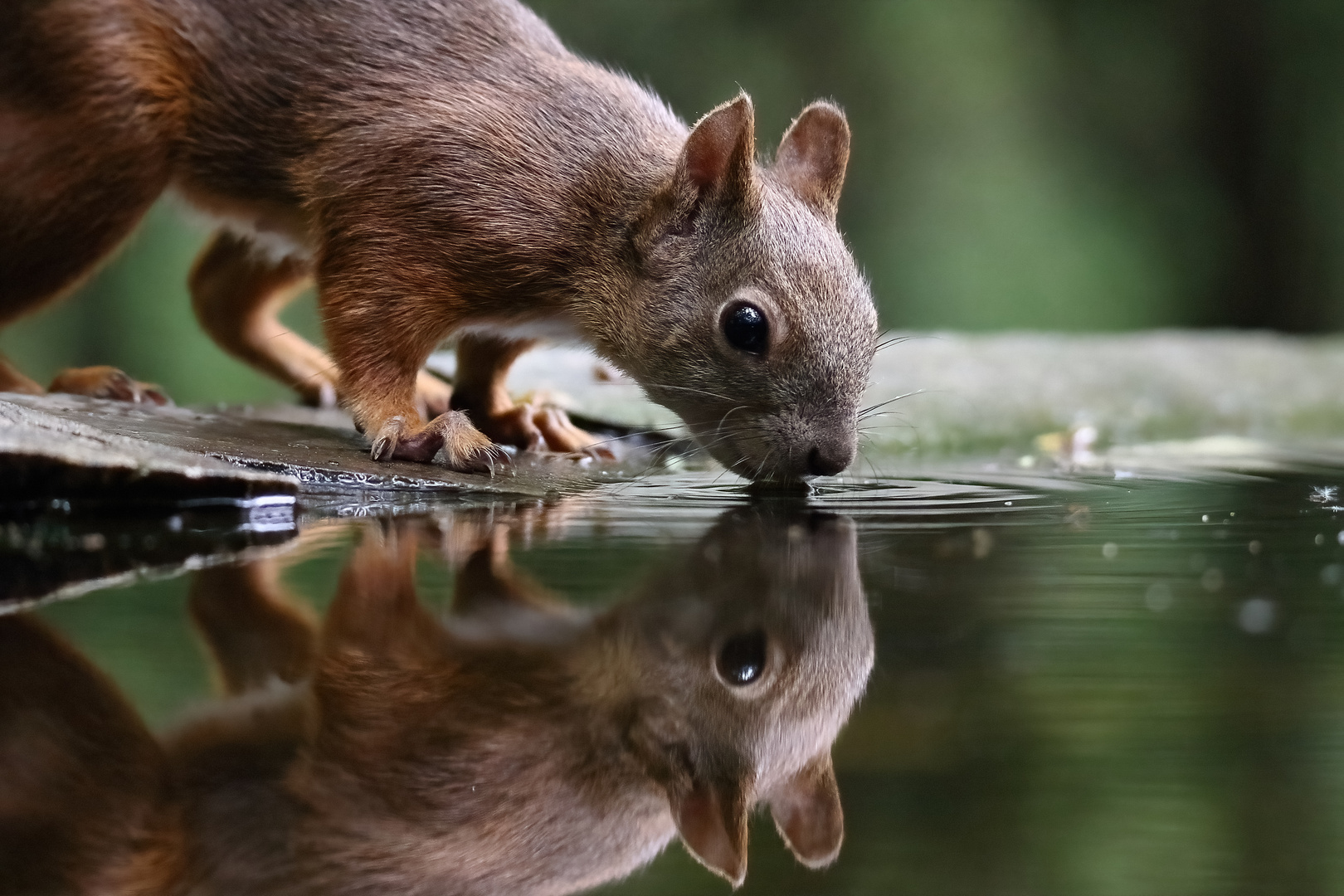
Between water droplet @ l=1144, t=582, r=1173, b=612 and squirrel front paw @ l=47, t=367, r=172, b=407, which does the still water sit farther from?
squirrel front paw @ l=47, t=367, r=172, b=407

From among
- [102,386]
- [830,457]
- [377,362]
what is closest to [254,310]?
[102,386]

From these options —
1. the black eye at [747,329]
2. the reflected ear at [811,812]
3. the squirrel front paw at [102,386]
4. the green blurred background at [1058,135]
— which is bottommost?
Answer: the reflected ear at [811,812]

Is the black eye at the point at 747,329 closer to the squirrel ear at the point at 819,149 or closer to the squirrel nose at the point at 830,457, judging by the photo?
the squirrel nose at the point at 830,457

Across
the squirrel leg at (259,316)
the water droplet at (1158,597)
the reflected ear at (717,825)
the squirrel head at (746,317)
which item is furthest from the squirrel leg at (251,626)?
the squirrel leg at (259,316)

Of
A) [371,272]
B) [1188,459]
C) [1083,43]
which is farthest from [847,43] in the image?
→ [371,272]

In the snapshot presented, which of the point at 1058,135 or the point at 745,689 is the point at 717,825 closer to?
the point at 745,689

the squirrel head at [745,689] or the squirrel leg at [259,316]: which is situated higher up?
the squirrel leg at [259,316]

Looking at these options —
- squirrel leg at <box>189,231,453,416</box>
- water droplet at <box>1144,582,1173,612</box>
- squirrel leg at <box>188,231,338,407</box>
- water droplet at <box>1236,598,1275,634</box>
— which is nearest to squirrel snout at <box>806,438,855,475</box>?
water droplet at <box>1144,582,1173,612</box>
